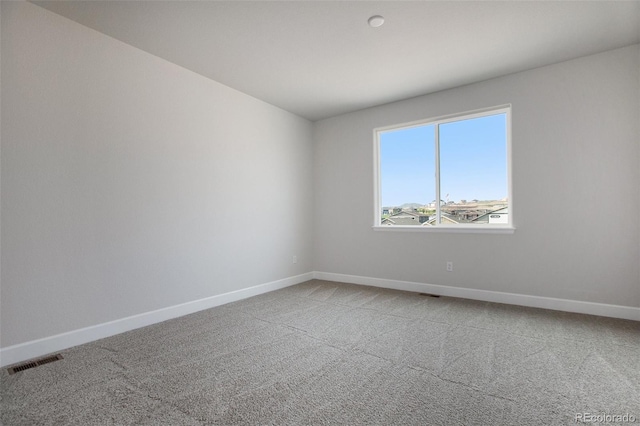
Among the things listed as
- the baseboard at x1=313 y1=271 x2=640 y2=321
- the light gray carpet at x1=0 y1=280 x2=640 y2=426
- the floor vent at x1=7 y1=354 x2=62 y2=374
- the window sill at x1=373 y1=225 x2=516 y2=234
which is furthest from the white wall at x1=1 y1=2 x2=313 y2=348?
the window sill at x1=373 y1=225 x2=516 y2=234

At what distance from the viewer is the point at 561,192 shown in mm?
3299

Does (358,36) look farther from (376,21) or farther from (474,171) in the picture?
(474,171)

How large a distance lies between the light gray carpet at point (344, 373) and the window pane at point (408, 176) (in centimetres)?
162

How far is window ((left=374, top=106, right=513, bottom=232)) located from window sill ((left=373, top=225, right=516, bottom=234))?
0.01 metres

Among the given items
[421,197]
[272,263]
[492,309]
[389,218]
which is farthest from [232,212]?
[492,309]

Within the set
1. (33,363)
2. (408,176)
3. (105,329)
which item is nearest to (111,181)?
(105,329)

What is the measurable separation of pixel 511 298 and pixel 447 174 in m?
1.67

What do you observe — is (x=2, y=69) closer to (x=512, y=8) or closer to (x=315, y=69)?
(x=315, y=69)

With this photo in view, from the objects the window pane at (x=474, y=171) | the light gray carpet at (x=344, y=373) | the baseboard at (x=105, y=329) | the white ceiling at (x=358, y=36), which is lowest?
the light gray carpet at (x=344, y=373)

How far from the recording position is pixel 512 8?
2428mm

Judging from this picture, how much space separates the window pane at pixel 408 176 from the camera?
4301 millimetres

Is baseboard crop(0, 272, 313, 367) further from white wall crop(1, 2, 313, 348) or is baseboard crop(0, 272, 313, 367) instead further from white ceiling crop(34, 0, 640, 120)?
white ceiling crop(34, 0, 640, 120)

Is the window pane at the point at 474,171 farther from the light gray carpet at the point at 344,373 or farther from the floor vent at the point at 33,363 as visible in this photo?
the floor vent at the point at 33,363

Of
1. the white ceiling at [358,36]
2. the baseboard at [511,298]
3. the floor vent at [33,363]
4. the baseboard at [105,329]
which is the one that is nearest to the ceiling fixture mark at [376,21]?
the white ceiling at [358,36]
